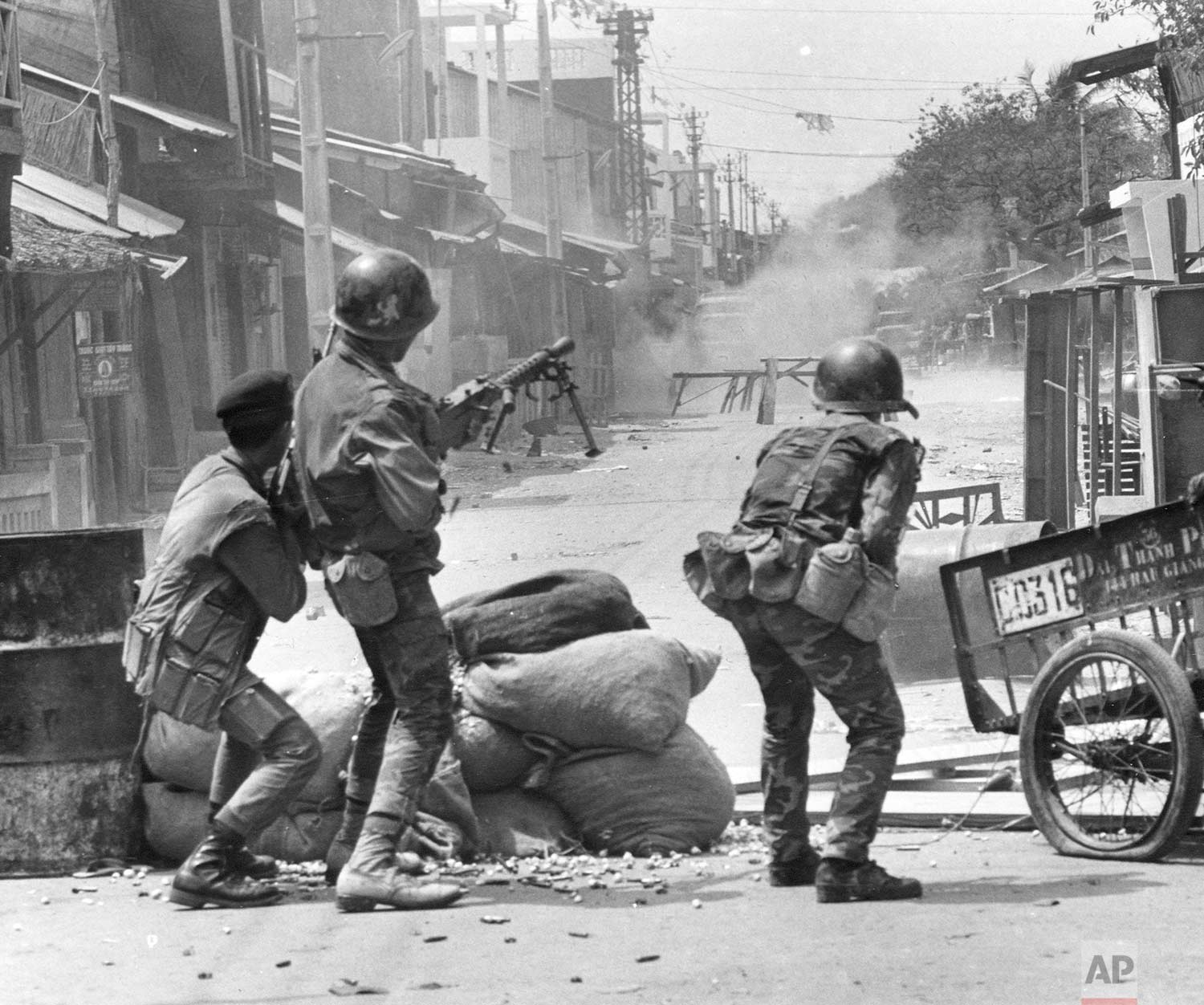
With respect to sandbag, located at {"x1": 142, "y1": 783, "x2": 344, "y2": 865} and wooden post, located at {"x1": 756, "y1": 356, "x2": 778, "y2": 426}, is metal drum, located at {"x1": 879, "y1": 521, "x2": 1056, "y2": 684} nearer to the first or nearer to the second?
sandbag, located at {"x1": 142, "y1": 783, "x2": 344, "y2": 865}

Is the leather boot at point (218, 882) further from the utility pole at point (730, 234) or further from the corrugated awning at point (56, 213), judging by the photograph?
the utility pole at point (730, 234)

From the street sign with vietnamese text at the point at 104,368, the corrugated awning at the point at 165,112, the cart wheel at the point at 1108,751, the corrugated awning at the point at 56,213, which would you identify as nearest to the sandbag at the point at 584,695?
the cart wheel at the point at 1108,751

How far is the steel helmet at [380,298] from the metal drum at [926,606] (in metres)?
3.93

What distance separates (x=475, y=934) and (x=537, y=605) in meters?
1.36

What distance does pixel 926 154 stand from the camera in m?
70.6

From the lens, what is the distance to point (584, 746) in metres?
5.59

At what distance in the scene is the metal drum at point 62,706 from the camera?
5422mm

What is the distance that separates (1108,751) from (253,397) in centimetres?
258

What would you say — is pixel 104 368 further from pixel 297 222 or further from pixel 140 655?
pixel 140 655

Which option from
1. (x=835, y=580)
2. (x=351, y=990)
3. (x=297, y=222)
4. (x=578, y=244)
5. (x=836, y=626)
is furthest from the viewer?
(x=578, y=244)

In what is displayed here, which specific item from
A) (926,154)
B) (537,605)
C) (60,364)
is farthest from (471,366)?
(926,154)

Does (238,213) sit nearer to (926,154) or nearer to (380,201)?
(380,201)

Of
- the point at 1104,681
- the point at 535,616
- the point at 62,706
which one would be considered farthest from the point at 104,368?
the point at 1104,681

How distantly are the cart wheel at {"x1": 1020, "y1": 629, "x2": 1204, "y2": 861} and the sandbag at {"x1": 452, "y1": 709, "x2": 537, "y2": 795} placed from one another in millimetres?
→ 1471
